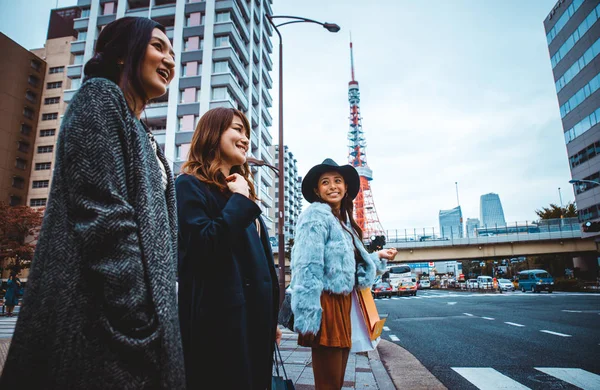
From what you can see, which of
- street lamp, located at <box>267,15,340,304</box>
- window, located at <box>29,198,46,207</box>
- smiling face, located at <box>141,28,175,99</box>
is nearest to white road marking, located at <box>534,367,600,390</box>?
smiling face, located at <box>141,28,175,99</box>

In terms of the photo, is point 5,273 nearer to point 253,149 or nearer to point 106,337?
point 253,149

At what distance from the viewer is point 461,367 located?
4586 millimetres

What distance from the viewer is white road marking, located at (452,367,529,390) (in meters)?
3.57

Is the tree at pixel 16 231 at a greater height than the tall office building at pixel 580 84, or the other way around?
the tall office building at pixel 580 84

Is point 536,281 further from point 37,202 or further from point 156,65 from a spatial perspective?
point 37,202

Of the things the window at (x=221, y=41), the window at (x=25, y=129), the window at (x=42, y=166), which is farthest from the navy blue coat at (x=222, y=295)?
the window at (x=25, y=129)

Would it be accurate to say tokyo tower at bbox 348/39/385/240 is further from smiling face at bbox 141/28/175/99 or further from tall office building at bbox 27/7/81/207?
smiling face at bbox 141/28/175/99

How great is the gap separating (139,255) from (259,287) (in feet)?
2.32

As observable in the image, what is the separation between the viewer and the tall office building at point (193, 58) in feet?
92.4

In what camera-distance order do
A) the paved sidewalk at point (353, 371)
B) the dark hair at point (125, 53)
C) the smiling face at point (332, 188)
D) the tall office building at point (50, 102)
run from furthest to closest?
the tall office building at point (50, 102) → the paved sidewalk at point (353, 371) → the smiling face at point (332, 188) → the dark hair at point (125, 53)

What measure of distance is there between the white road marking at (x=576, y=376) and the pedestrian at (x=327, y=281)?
8.59 ft

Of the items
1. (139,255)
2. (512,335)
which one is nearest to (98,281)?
(139,255)

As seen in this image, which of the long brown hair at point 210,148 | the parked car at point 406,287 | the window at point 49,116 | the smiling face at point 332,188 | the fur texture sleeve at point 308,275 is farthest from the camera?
the window at point 49,116

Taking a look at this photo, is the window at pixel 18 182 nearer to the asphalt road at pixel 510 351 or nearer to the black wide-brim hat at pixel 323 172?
the asphalt road at pixel 510 351
